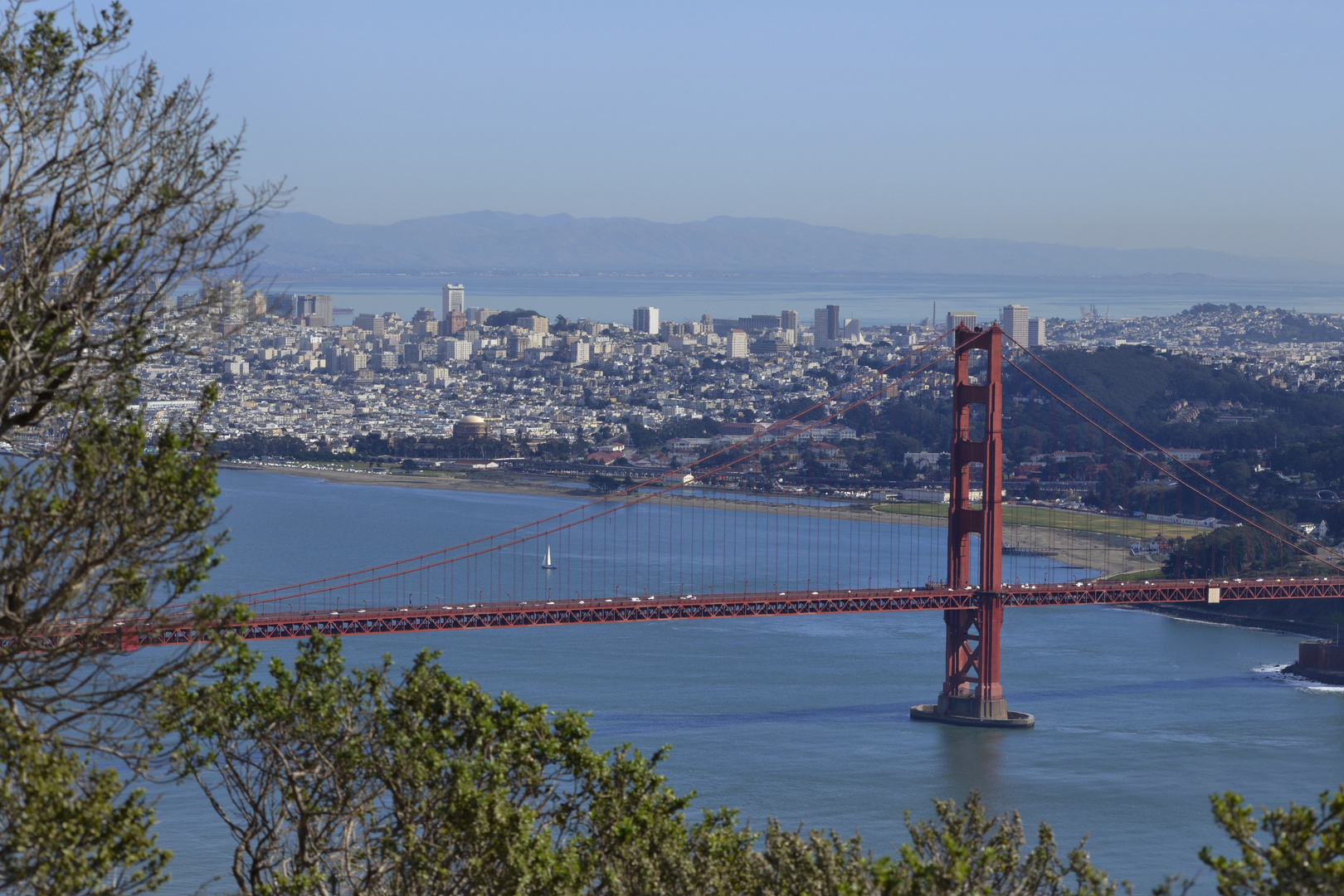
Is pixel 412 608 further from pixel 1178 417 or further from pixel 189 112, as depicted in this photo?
pixel 1178 417

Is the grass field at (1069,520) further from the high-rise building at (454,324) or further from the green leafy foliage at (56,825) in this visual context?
the high-rise building at (454,324)

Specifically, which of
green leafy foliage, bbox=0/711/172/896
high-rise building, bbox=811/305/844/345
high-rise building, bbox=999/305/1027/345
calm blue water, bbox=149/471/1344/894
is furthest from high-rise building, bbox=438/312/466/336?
green leafy foliage, bbox=0/711/172/896

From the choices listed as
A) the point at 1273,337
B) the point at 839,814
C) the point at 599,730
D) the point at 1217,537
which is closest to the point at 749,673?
the point at 599,730

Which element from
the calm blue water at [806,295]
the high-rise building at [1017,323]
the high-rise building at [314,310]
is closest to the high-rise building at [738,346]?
the high-rise building at [1017,323]

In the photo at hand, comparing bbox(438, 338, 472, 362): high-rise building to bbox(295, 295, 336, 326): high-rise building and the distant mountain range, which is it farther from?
the distant mountain range

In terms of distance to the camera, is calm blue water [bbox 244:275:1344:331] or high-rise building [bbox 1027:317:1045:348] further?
calm blue water [bbox 244:275:1344:331]
